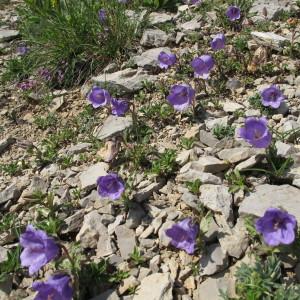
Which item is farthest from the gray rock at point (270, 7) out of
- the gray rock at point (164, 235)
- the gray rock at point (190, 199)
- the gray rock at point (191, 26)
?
the gray rock at point (164, 235)

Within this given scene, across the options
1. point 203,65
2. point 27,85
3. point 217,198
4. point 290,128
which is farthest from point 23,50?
point 217,198

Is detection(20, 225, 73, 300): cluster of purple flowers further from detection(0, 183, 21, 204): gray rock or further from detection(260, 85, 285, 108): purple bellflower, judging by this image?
detection(260, 85, 285, 108): purple bellflower

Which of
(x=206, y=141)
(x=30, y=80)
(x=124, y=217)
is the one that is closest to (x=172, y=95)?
(x=206, y=141)

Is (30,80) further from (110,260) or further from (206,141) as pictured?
(110,260)

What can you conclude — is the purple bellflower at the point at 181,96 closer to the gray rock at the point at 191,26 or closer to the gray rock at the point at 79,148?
the gray rock at the point at 79,148

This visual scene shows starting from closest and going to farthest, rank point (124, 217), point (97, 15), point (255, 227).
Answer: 1. point (255, 227)
2. point (124, 217)
3. point (97, 15)

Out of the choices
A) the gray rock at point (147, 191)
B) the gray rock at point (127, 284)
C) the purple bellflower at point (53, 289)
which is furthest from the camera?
the gray rock at point (147, 191)
